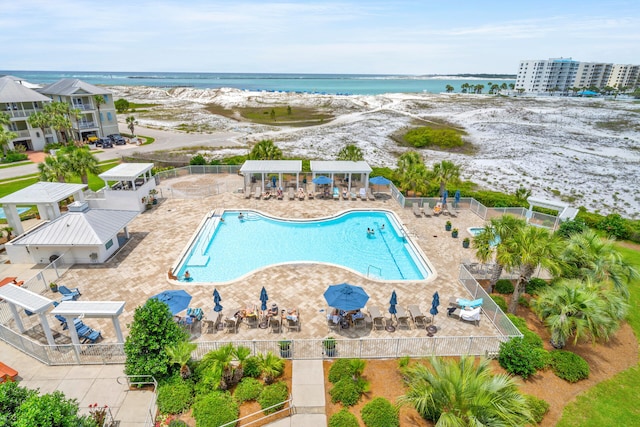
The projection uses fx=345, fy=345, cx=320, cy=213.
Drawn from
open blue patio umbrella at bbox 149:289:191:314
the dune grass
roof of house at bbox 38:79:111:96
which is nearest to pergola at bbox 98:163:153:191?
open blue patio umbrella at bbox 149:289:191:314

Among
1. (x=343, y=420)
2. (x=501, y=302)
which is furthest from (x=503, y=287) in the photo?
(x=343, y=420)

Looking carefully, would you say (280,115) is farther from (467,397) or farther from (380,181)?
(467,397)

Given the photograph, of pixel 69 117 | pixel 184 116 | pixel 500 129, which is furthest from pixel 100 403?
pixel 184 116

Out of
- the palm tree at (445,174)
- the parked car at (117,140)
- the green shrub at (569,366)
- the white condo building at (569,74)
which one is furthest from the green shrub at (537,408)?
the white condo building at (569,74)

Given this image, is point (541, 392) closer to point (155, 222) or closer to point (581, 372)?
point (581, 372)

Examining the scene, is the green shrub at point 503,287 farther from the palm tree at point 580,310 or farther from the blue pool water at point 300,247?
the palm tree at point 580,310

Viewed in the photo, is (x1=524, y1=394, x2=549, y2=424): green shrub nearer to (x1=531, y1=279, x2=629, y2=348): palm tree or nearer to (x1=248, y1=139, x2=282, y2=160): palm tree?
(x1=531, y1=279, x2=629, y2=348): palm tree
